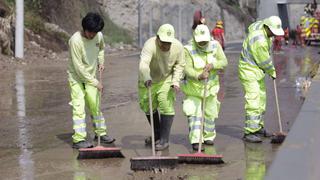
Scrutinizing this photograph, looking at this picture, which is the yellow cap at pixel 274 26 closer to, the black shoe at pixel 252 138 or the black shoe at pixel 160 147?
the black shoe at pixel 252 138

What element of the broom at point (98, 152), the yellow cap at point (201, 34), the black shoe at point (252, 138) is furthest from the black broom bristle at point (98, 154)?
the black shoe at point (252, 138)

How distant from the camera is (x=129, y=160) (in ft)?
25.7

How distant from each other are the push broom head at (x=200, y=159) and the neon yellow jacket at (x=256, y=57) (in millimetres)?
1748

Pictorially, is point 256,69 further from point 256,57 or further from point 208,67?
point 208,67

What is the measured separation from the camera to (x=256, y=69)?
8961mm

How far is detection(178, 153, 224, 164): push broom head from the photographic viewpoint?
7500 mm

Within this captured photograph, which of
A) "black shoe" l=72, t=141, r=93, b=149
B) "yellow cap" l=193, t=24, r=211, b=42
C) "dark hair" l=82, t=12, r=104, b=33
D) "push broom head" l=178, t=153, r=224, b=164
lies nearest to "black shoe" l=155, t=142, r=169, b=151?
"black shoe" l=72, t=141, r=93, b=149

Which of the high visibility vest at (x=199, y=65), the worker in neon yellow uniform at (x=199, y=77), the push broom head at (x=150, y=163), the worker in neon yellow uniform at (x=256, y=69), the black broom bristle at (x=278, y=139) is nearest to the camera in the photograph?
the push broom head at (x=150, y=163)

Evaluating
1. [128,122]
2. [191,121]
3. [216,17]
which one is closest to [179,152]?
[191,121]

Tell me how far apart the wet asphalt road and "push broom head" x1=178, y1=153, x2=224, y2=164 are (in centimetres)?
6

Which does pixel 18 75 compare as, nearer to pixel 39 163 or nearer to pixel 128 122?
pixel 128 122

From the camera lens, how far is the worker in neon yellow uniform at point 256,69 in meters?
8.84

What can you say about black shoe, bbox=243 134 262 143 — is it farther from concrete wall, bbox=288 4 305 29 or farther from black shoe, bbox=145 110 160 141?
concrete wall, bbox=288 4 305 29

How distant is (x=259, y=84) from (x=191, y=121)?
1197 millimetres
